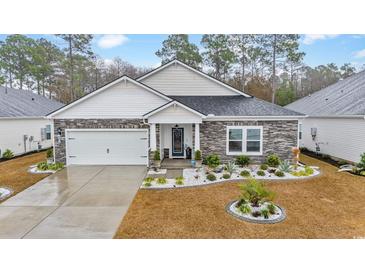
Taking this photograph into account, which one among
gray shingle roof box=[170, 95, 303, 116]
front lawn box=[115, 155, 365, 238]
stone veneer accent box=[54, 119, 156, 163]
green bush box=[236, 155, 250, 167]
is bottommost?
front lawn box=[115, 155, 365, 238]

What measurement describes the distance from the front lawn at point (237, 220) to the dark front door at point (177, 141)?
4.55m

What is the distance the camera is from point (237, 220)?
6.02 m

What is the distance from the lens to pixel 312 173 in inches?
408

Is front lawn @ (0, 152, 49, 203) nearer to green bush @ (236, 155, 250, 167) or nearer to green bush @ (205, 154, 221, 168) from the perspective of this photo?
green bush @ (205, 154, 221, 168)

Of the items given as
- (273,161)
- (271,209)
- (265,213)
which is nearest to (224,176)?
(273,161)

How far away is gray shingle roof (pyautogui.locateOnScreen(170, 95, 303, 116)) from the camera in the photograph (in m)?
12.1

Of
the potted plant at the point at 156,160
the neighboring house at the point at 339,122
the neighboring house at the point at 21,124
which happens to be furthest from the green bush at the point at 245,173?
the neighboring house at the point at 21,124

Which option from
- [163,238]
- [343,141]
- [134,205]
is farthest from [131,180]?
[343,141]

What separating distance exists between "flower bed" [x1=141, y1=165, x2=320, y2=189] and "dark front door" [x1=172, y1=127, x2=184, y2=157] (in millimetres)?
2148

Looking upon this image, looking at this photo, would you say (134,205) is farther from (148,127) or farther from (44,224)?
(148,127)

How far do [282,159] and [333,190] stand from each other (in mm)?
3748

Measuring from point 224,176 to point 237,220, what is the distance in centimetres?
375

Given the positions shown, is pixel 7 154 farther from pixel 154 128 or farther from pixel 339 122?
pixel 339 122

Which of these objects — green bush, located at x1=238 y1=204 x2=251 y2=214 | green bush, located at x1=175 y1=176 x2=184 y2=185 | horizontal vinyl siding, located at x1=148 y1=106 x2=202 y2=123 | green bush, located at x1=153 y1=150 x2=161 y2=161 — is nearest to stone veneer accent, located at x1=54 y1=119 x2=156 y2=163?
horizontal vinyl siding, located at x1=148 y1=106 x2=202 y2=123
